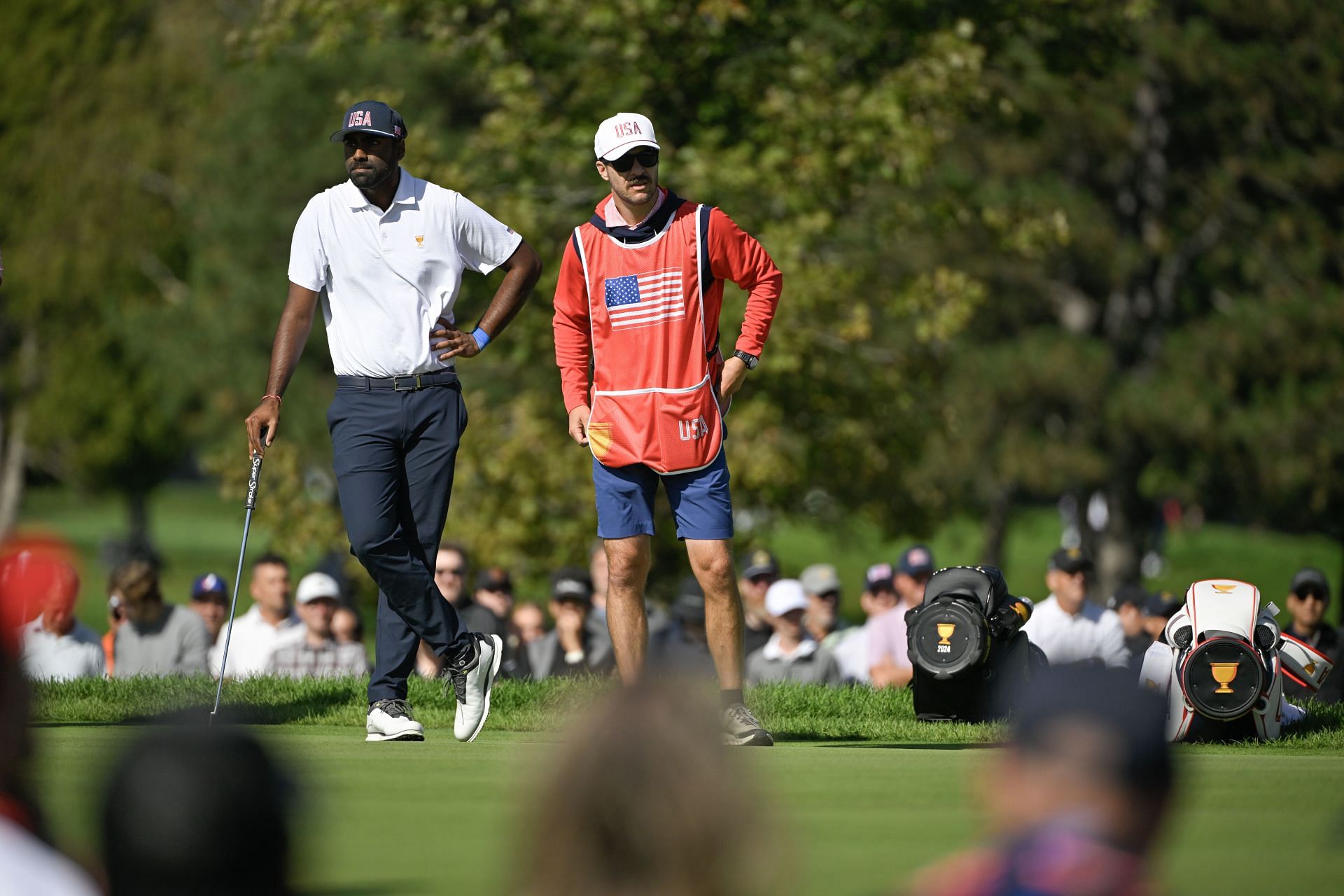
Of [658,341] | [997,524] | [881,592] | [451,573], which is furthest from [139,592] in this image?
[997,524]

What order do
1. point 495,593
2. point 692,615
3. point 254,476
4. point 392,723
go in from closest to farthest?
point 392,723 → point 254,476 → point 495,593 → point 692,615

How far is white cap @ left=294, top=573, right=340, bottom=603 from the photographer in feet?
41.5

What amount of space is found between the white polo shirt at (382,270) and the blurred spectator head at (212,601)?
5742mm

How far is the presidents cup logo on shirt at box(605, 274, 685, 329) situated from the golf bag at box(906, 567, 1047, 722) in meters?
1.70

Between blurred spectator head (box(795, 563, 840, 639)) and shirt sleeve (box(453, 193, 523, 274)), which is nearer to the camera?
shirt sleeve (box(453, 193, 523, 274))

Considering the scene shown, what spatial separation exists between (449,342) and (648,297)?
81 cm

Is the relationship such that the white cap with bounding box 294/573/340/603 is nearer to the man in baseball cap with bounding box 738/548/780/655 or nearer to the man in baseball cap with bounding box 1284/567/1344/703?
the man in baseball cap with bounding box 738/548/780/655

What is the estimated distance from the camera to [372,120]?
746cm

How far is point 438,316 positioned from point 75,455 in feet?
118

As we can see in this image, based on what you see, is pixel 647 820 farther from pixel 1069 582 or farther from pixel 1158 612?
pixel 1158 612

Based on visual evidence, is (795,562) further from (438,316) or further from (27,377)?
(438,316)

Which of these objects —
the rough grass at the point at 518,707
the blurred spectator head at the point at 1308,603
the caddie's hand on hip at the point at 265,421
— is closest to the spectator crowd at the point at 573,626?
the blurred spectator head at the point at 1308,603

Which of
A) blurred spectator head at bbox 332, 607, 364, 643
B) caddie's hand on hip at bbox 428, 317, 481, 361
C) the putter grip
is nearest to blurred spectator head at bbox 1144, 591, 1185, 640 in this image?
blurred spectator head at bbox 332, 607, 364, 643

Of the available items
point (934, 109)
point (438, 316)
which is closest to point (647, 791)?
point (438, 316)
